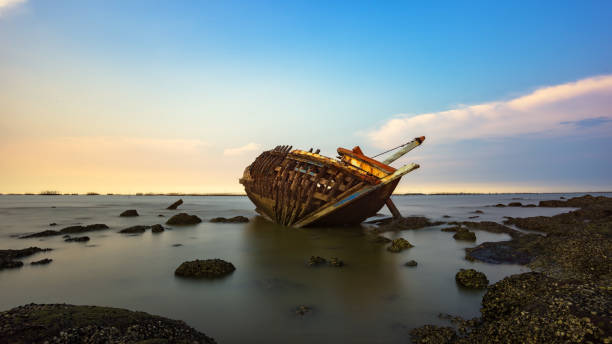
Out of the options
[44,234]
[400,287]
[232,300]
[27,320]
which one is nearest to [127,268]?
[232,300]

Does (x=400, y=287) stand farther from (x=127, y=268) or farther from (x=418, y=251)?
(x=127, y=268)

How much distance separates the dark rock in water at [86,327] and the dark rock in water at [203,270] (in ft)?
10.1

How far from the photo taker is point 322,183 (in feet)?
42.5

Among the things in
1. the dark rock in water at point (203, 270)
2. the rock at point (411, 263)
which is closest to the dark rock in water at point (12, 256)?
the dark rock in water at point (203, 270)

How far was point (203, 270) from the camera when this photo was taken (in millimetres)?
6406

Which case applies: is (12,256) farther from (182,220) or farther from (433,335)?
(433,335)

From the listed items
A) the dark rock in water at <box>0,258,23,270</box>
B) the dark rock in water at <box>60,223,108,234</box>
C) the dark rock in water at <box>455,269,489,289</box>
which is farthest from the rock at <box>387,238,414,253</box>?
the dark rock in water at <box>60,223,108,234</box>

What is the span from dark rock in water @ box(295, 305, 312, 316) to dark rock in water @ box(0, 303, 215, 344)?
5.21ft

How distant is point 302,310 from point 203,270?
10.3ft

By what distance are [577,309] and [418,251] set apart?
6.69 meters

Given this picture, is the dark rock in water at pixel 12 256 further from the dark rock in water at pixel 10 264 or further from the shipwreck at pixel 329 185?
the shipwreck at pixel 329 185

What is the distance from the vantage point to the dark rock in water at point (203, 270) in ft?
20.8

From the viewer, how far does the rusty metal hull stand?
485 inches

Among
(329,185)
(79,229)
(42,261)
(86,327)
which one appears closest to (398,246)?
(329,185)
